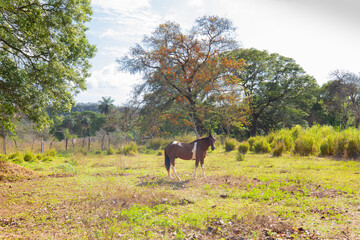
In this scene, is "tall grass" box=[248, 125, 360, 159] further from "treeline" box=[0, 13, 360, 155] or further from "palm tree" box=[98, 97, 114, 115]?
"palm tree" box=[98, 97, 114, 115]

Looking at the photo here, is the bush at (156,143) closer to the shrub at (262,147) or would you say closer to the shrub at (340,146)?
the shrub at (262,147)

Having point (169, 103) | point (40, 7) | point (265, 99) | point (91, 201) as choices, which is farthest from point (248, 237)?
point (265, 99)

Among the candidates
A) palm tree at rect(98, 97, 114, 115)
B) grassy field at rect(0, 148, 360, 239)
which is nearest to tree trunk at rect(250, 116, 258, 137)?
grassy field at rect(0, 148, 360, 239)

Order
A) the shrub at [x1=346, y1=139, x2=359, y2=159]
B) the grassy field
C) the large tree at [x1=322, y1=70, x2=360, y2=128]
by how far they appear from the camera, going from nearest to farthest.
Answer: the grassy field < the shrub at [x1=346, y1=139, x2=359, y2=159] < the large tree at [x1=322, y1=70, x2=360, y2=128]

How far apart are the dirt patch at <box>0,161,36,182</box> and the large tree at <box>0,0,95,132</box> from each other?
5.91 ft

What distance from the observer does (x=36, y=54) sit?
410 inches

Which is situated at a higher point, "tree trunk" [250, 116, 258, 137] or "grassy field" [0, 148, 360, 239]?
"tree trunk" [250, 116, 258, 137]

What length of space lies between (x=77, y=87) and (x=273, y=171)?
33.1 ft

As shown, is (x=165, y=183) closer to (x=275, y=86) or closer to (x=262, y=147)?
(x=262, y=147)

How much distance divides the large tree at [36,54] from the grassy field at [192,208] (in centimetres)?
333

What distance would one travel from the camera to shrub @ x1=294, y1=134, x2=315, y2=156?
47.9ft

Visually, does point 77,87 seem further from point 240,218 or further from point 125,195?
point 240,218

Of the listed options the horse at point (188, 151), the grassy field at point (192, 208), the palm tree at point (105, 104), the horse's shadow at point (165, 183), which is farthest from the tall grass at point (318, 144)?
the palm tree at point (105, 104)

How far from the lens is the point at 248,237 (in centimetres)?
449
